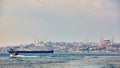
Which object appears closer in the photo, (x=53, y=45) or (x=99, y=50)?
(x=99, y=50)

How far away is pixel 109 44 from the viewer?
402 feet

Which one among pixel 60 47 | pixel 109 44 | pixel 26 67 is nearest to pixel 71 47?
pixel 60 47

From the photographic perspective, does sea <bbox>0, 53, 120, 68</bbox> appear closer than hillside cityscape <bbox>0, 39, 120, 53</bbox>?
Yes

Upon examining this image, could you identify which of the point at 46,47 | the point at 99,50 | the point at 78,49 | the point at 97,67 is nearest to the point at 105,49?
the point at 99,50

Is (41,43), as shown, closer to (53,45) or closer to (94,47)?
(53,45)

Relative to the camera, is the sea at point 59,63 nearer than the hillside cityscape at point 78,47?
Yes

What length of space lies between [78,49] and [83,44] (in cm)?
580

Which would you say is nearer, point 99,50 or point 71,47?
point 99,50

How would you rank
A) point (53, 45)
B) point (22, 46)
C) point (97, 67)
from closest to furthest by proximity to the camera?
point (97, 67) → point (22, 46) → point (53, 45)

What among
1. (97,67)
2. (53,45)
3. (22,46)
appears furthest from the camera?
(53,45)

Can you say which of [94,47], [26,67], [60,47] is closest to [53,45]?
[60,47]

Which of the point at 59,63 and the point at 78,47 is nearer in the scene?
the point at 59,63

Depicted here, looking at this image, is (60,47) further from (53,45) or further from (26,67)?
(26,67)

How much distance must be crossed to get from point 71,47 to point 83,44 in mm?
4005
